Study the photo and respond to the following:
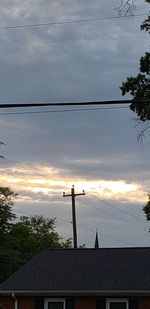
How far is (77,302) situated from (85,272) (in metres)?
2.41

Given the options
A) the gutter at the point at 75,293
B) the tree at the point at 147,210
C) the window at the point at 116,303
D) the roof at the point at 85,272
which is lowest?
the window at the point at 116,303

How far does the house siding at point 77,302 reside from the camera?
31.0 m

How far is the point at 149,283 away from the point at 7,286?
6.94m

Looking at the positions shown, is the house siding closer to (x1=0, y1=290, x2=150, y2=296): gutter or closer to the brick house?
the brick house

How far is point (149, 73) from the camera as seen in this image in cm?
2222

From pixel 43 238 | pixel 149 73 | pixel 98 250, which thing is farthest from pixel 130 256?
pixel 43 238

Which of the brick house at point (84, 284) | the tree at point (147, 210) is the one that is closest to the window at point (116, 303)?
the brick house at point (84, 284)

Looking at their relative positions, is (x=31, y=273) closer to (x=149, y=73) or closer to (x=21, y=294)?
(x=21, y=294)

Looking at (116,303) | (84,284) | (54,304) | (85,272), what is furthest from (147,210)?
(85,272)

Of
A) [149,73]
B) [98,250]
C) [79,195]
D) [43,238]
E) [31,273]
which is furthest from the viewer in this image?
[43,238]

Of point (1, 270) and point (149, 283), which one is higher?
point (1, 270)

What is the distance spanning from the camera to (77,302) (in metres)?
31.8

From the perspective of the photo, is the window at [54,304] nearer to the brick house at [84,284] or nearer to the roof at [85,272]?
the brick house at [84,284]

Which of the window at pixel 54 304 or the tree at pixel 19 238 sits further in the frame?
the tree at pixel 19 238
